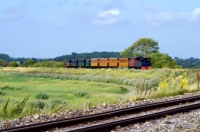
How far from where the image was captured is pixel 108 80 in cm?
4638

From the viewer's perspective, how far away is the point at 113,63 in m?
66.9

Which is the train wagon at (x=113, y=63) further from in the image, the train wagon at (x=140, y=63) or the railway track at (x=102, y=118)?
the railway track at (x=102, y=118)

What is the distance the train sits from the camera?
2352 inches

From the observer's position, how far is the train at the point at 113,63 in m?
59.8

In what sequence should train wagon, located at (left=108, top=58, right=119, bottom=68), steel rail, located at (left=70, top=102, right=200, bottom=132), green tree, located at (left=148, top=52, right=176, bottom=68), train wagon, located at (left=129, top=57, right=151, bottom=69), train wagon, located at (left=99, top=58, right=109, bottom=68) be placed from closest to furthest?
steel rail, located at (left=70, top=102, right=200, bottom=132), train wagon, located at (left=129, top=57, right=151, bottom=69), train wagon, located at (left=108, top=58, right=119, bottom=68), train wagon, located at (left=99, top=58, right=109, bottom=68), green tree, located at (left=148, top=52, right=176, bottom=68)

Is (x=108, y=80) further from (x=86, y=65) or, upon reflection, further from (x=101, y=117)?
(x=101, y=117)

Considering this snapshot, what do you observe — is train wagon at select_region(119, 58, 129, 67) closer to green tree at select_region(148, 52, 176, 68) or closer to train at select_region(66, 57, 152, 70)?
train at select_region(66, 57, 152, 70)

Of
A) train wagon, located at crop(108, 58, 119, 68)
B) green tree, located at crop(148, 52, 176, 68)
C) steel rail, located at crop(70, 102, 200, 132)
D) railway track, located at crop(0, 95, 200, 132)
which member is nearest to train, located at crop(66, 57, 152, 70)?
train wagon, located at crop(108, 58, 119, 68)

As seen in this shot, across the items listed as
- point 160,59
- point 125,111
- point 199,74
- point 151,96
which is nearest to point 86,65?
point 160,59

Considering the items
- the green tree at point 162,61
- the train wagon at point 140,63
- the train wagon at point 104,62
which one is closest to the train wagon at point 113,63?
the train wagon at point 104,62

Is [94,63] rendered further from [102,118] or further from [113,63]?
[102,118]

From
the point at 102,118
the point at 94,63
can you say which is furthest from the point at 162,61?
the point at 102,118

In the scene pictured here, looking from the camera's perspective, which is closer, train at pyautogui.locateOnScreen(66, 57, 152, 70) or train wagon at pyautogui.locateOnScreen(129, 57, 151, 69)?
train wagon at pyautogui.locateOnScreen(129, 57, 151, 69)

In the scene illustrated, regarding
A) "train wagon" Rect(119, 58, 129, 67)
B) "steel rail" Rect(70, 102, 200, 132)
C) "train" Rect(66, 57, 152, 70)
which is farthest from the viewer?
"train wagon" Rect(119, 58, 129, 67)
